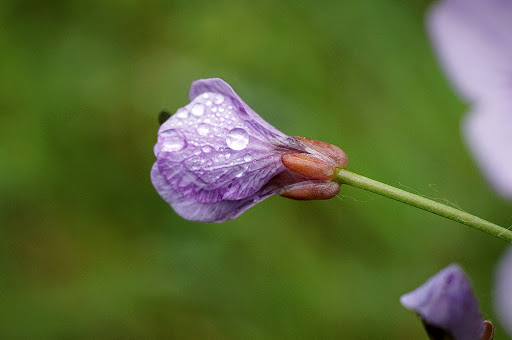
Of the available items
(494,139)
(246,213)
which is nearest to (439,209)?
(494,139)

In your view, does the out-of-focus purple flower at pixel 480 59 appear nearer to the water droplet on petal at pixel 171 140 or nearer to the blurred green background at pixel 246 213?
the water droplet on petal at pixel 171 140

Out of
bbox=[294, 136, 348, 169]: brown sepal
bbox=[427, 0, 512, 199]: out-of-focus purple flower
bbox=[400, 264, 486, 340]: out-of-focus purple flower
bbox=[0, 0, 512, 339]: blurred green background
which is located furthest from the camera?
bbox=[0, 0, 512, 339]: blurred green background

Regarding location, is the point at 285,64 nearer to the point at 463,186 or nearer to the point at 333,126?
the point at 333,126

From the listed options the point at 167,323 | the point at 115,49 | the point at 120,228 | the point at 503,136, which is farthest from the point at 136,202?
the point at 503,136

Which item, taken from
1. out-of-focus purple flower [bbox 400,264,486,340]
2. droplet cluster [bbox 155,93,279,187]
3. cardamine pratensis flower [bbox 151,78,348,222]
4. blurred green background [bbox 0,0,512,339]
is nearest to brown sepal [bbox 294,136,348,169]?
cardamine pratensis flower [bbox 151,78,348,222]

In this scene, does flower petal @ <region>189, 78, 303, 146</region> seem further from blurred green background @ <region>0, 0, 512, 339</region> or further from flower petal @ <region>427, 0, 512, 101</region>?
blurred green background @ <region>0, 0, 512, 339</region>

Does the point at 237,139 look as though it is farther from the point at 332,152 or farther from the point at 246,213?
the point at 246,213
